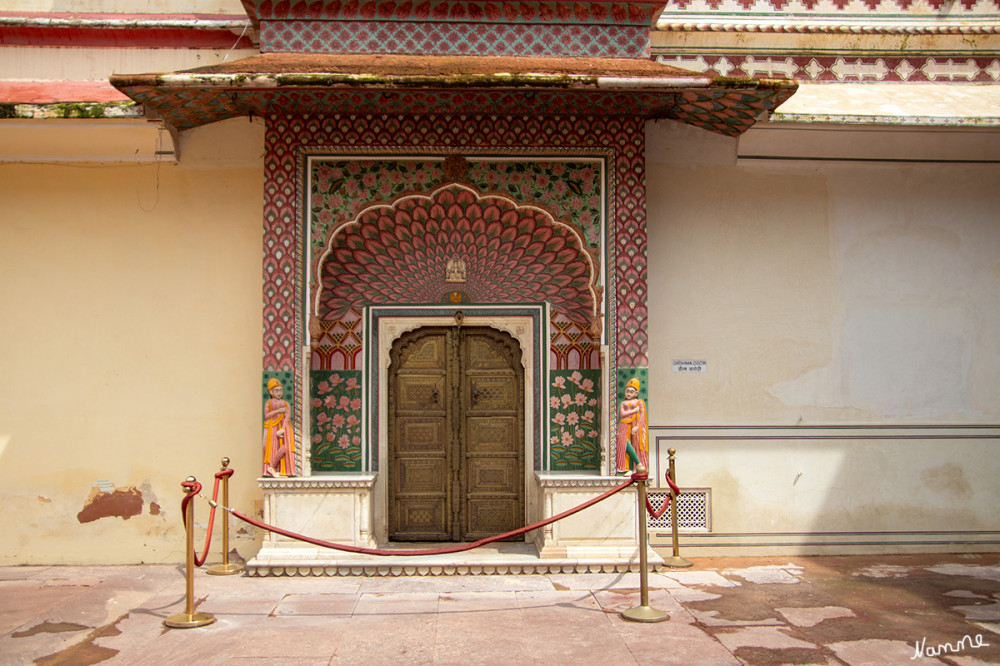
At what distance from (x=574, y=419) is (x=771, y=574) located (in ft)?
5.77

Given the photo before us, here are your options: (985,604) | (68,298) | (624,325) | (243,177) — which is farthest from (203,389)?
(985,604)

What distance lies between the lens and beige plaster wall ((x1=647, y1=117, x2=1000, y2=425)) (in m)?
6.74

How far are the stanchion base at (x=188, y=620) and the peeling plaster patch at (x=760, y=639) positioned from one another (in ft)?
9.01

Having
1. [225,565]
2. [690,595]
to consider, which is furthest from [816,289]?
[225,565]

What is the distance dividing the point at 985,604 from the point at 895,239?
9.47 ft

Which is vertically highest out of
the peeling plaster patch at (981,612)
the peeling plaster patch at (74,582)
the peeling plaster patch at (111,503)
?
the peeling plaster patch at (111,503)

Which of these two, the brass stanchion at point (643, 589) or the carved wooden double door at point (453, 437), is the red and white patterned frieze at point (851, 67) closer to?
the carved wooden double door at point (453, 437)

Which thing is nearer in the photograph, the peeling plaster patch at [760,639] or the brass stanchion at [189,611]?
the peeling plaster patch at [760,639]

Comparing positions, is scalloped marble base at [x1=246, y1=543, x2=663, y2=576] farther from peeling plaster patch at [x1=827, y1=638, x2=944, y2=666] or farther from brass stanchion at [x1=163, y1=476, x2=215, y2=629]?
peeling plaster patch at [x1=827, y1=638, x2=944, y2=666]

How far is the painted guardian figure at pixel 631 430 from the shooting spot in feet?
20.3

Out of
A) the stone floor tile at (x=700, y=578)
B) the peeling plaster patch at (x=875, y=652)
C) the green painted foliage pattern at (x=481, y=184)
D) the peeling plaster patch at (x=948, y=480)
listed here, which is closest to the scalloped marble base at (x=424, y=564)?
the stone floor tile at (x=700, y=578)

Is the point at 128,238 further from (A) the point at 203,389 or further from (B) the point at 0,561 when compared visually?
(B) the point at 0,561

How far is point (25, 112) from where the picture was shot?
19.8 ft

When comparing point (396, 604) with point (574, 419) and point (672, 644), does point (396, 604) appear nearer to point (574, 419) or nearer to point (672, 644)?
point (672, 644)
